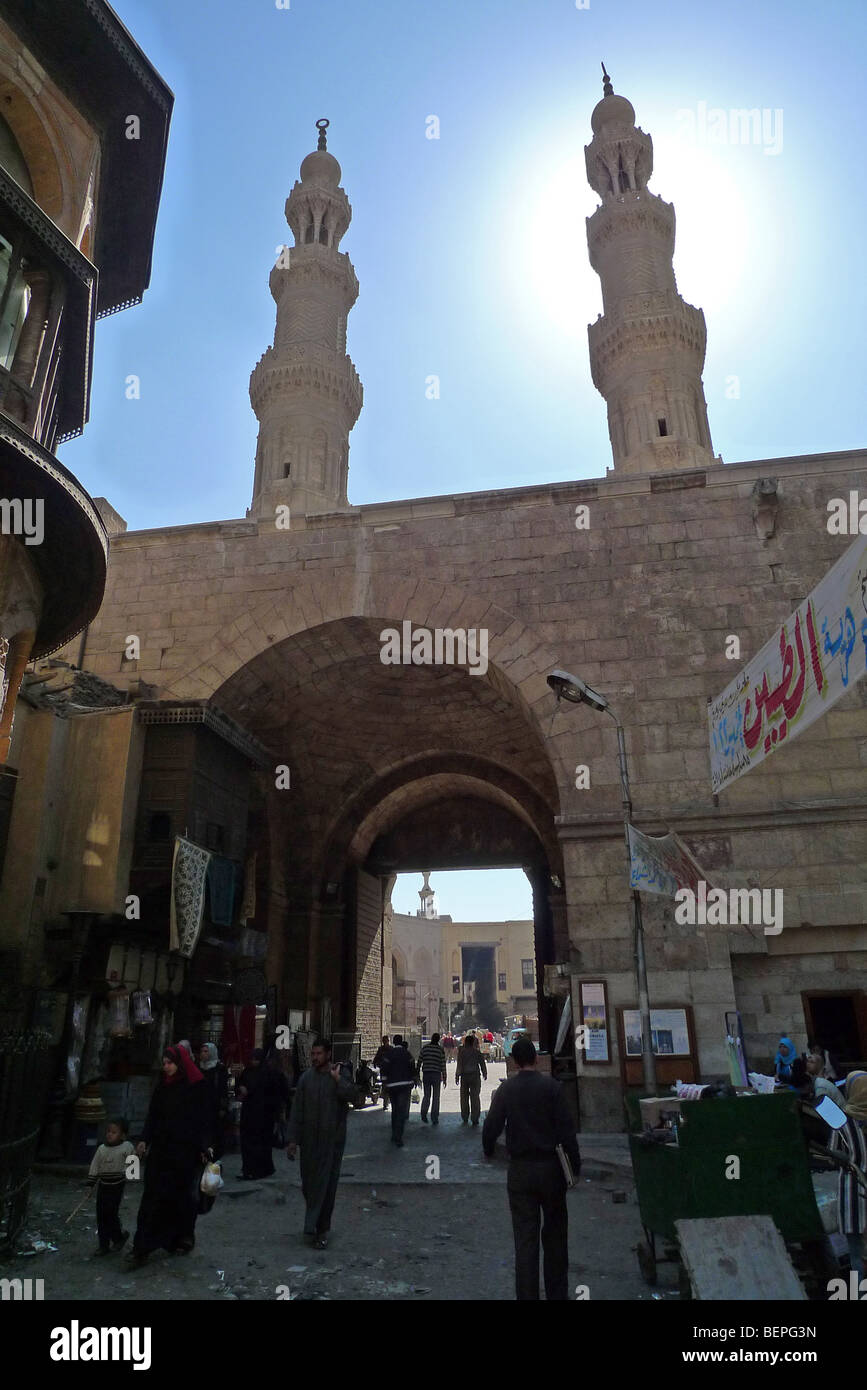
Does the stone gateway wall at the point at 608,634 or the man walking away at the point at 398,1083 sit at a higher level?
the stone gateway wall at the point at 608,634

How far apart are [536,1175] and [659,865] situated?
4044 mm

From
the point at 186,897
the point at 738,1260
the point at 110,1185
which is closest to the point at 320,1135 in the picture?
the point at 110,1185

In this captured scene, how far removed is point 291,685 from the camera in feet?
47.4

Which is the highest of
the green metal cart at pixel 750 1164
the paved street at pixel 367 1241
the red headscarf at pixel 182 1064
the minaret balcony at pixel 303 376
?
the minaret balcony at pixel 303 376

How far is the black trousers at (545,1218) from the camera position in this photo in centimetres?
427

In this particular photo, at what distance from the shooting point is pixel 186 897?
1074cm

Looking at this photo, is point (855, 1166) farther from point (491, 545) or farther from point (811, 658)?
point (491, 545)

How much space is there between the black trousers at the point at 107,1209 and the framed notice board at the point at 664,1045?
6130 mm

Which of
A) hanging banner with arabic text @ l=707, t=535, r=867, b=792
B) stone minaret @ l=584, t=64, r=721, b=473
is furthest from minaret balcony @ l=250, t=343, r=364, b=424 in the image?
hanging banner with arabic text @ l=707, t=535, r=867, b=792

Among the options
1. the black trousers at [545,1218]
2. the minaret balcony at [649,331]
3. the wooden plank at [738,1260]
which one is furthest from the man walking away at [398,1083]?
the minaret balcony at [649,331]

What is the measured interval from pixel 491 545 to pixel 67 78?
8385 millimetres

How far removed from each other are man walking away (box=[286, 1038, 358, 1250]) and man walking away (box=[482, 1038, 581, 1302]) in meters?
2.15

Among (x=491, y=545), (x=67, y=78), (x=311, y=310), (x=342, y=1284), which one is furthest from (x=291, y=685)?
(x=311, y=310)

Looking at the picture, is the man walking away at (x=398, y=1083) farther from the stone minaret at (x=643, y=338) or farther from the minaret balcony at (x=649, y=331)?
the minaret balcony at (x=649, y=331)
